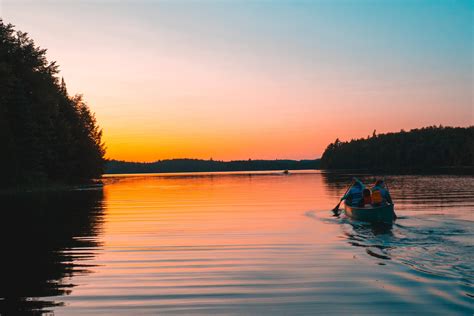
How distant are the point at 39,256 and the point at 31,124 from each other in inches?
2365

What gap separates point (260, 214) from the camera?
1309 inches

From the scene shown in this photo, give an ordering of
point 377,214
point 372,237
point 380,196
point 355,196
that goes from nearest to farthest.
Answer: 1. point 372,237
2. point 377,214
3. point 380,196
4. point 355,196

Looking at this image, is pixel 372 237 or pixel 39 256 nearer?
pixel 39 256

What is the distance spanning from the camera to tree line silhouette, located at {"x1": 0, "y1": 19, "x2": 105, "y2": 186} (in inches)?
2677

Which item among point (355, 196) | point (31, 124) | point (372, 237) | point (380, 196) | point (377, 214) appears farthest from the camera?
point (31, 124)

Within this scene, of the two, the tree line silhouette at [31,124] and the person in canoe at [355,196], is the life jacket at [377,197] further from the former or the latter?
the tree line silhouette at [31,124]

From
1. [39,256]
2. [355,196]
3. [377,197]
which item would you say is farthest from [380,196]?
[39,256]

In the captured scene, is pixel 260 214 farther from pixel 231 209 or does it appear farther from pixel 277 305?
pixel 277 305

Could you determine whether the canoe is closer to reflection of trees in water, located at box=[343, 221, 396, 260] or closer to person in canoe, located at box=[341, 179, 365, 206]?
reflection of trees in water, located at box=[343, 221, 396, 260]

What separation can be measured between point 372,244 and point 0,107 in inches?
2451

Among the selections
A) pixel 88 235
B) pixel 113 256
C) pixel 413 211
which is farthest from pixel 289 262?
pixel 413 211

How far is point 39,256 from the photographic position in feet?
56.2

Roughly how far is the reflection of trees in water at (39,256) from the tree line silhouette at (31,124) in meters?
40.4

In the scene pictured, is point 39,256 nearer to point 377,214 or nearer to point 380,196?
point 377,214
